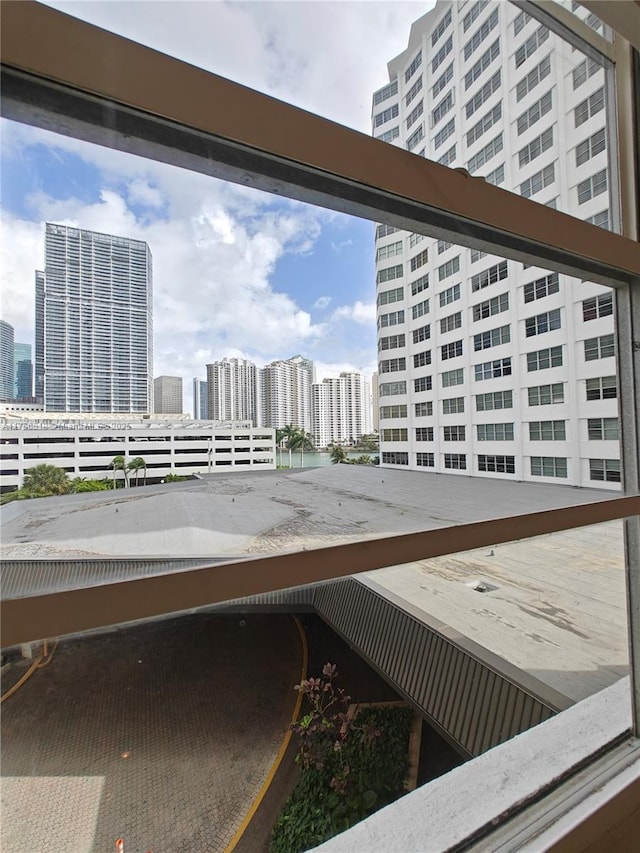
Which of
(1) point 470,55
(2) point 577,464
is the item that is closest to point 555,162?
(1) point 470,55

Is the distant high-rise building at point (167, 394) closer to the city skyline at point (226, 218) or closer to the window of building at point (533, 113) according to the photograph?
the city skyline at point (226, 218)

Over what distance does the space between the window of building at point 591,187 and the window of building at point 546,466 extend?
1.02 metres

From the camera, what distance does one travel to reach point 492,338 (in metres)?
1.73

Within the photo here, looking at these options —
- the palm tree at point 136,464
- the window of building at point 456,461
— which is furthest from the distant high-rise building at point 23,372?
the window of building at point 456,461

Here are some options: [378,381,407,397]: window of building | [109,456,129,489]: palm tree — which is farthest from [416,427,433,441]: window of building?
[109,456,129,489]: palm tree

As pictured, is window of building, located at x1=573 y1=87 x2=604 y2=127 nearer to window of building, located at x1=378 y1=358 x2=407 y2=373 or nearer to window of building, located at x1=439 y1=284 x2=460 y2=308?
window of building, located at x1=439 y1=284 x2=460 y2=308

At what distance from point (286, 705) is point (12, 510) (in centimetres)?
154

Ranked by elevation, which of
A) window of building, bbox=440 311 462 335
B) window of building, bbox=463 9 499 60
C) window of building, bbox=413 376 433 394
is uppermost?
window of building, bbox=463 9 499 60

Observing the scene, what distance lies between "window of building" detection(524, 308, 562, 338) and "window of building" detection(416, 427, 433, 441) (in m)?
0.83

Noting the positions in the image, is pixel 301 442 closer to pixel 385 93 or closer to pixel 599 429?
pixel 385 93

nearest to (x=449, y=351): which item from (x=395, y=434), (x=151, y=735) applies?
(x=395, y=434)

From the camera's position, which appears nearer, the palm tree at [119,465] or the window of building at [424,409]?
the palm tree at [119,465]

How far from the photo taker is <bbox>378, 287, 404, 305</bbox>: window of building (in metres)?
1.36

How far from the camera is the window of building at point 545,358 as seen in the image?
194cm
